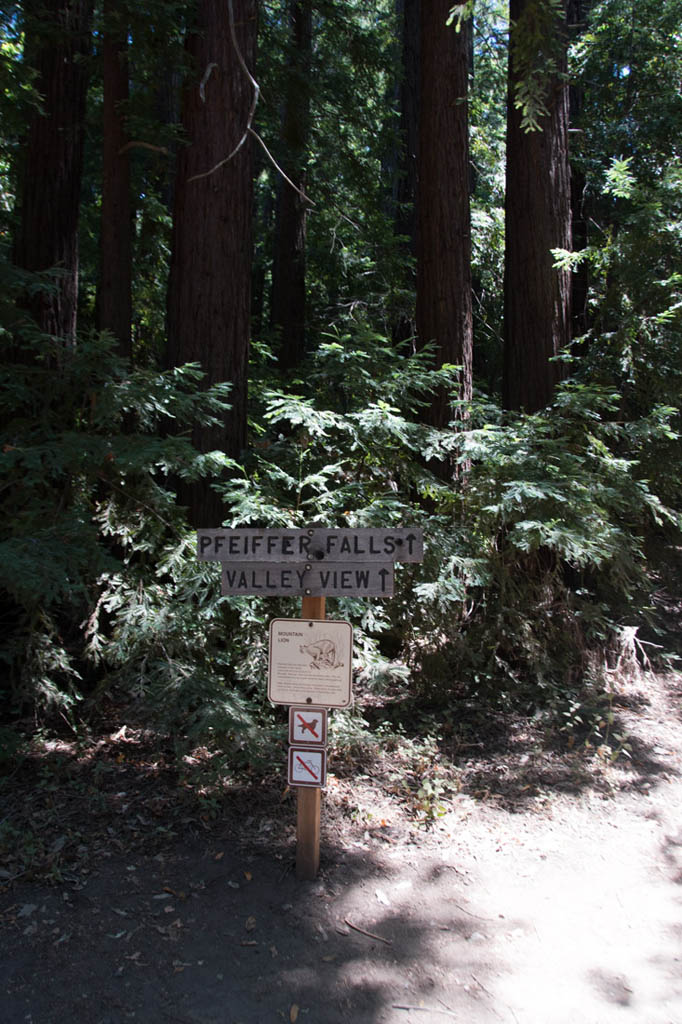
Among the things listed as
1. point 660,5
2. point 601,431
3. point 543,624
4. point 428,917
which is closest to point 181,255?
point 601,431

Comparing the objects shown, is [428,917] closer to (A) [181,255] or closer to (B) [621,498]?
(B) [621,498]

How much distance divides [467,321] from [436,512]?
2.25 m

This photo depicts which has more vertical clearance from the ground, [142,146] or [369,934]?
[142,146]

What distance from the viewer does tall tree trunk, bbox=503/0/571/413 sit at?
7859mm

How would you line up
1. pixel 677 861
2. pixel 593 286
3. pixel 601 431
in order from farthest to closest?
pixel 593 286, pixel 601 431, pixel 677 861

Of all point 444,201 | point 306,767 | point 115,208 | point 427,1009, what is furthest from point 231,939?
point 444,201

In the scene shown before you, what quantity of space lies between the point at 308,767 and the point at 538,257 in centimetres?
610

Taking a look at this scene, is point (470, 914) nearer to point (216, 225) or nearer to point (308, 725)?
point (308, 725)

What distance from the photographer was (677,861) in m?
4.47

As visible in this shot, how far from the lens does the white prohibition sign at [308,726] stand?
156 inches

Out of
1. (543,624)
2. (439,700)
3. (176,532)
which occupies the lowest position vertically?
(439,700)

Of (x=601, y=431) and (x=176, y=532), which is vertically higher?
(x=601, y=431)

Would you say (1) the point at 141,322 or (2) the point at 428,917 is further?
(1) the point at 141,322

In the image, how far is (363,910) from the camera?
388cm
